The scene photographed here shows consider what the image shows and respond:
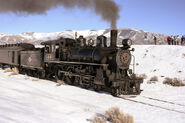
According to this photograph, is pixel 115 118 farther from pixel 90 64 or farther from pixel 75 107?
pixel 90 64

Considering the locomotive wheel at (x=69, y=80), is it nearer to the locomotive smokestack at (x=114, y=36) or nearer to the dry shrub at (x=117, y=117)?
the locomotive smokestack at (x=114, y=36)

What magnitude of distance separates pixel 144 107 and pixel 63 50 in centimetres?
772

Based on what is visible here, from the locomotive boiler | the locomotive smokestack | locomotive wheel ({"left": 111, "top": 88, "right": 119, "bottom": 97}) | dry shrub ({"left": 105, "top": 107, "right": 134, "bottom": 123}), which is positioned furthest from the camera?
the locomotive smokestack

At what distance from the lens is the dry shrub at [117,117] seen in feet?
19.3

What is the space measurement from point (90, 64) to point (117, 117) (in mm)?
5452

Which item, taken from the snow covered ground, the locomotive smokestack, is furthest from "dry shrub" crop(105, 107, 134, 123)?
the locomotive smokestack

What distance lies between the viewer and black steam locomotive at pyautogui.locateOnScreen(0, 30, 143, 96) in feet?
34.9

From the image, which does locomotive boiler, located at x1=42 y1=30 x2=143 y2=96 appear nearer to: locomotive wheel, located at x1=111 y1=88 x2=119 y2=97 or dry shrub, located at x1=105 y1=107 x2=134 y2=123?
locomotive wheel, located at x1=111 y1=88 x2=119 y2=97

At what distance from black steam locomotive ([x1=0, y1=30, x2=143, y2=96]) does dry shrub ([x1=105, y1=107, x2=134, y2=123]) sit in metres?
3.37

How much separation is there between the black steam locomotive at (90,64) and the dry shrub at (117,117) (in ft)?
11.1

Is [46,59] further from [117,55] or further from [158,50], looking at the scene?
[158,50]

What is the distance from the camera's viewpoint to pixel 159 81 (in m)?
15.6

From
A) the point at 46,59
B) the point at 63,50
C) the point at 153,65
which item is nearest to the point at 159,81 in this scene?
the point at 153,65

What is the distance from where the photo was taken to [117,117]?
6254 millimetres
